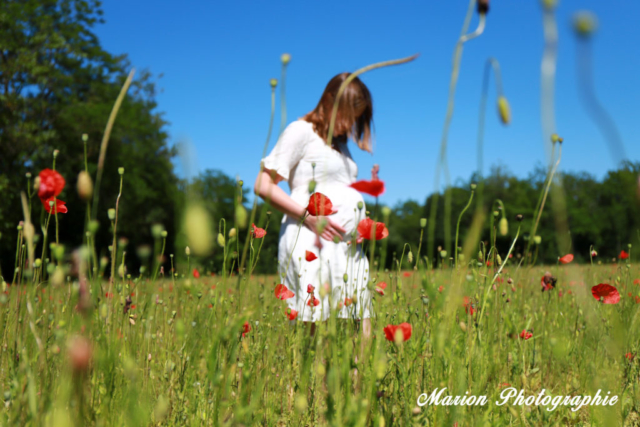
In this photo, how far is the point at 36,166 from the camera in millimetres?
15500

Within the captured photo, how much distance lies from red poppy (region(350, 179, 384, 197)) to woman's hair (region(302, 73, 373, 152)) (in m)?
1.01

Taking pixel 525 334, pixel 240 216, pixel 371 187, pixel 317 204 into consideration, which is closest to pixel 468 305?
pixel 525 334

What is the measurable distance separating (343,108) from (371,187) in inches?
44.9

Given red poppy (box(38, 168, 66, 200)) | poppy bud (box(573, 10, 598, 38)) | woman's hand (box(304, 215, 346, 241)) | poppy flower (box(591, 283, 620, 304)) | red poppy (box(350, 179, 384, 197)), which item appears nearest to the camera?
poppy bud (box(573, 10, 598, 38))

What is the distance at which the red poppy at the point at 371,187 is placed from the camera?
1501 mm

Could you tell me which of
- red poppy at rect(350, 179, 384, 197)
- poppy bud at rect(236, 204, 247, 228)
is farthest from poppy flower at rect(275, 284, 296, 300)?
poppy bud at rect(236, 204, 247, 228)

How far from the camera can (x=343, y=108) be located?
101 inches

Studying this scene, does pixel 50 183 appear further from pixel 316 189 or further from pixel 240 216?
pixel 316 189

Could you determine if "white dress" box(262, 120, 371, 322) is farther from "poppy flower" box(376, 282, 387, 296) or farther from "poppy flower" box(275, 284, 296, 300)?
"poppy flower" box(275, 284, 296, 300)

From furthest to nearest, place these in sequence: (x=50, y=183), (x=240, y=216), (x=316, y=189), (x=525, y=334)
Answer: (x=316, y=189)
(x=525, y=334)
(x=50, y=183)
(x=240, y=216)

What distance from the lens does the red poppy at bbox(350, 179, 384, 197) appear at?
4.92 feet

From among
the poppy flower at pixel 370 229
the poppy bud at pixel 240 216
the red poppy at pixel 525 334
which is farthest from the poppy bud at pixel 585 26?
the red poppy at pixel 525 334

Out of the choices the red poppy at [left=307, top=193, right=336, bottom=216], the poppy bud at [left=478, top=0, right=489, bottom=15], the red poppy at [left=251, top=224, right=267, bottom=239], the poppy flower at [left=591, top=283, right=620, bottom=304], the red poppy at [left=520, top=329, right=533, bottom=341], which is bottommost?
the red poppy at [left=520, top=329, right=533, bottom=341]

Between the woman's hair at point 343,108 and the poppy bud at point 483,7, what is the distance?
1690 mm
